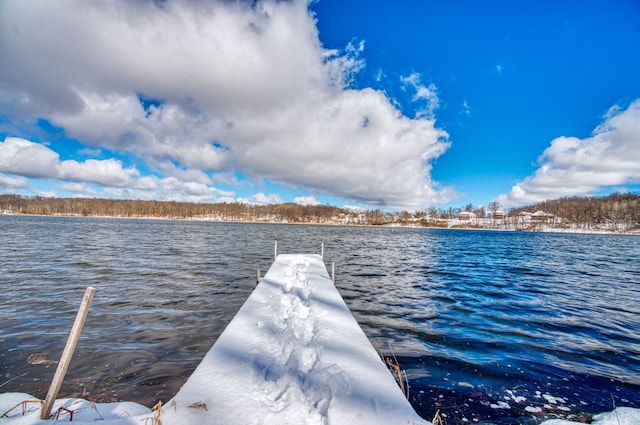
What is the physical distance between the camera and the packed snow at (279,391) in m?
3.11

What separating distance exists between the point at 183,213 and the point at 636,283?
175 meters

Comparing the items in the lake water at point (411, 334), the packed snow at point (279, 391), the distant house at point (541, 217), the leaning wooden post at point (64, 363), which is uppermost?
the distant house at point (541, 217)

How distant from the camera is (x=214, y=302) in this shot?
1077 centimetres

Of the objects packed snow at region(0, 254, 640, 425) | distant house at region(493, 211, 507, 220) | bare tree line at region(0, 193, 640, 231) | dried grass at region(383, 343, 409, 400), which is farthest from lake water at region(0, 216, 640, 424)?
distant house at region(493, 211, 507, 220)

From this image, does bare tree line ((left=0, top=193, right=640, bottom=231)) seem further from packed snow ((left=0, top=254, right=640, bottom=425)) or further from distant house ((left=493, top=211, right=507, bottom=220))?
packed snow ((left=0, top=254, right=640, bottom=425))

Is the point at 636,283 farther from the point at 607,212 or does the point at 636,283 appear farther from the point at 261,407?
the point at 607,212

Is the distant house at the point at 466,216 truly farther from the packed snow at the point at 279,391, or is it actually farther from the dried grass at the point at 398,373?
the packed snow at the point at 279,391

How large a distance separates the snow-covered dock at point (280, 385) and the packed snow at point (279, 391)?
11 millimetres

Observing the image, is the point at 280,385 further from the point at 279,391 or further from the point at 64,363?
the point at 64,363

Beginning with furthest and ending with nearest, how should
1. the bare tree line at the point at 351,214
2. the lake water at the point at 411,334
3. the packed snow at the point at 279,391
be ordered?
1. the bare tree line at the point at 351,214
2. the lake water at the point at 411,334
3. the packed snow at the point at 279,391

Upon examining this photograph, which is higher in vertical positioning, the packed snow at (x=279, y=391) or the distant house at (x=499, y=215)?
the distant house at (x=499, y=215)

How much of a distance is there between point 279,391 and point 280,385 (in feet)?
0.44

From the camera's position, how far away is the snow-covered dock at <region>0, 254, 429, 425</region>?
10.2ft

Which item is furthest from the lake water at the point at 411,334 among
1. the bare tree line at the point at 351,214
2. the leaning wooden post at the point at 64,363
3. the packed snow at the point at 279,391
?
the bare tree line at the point at 351,214
